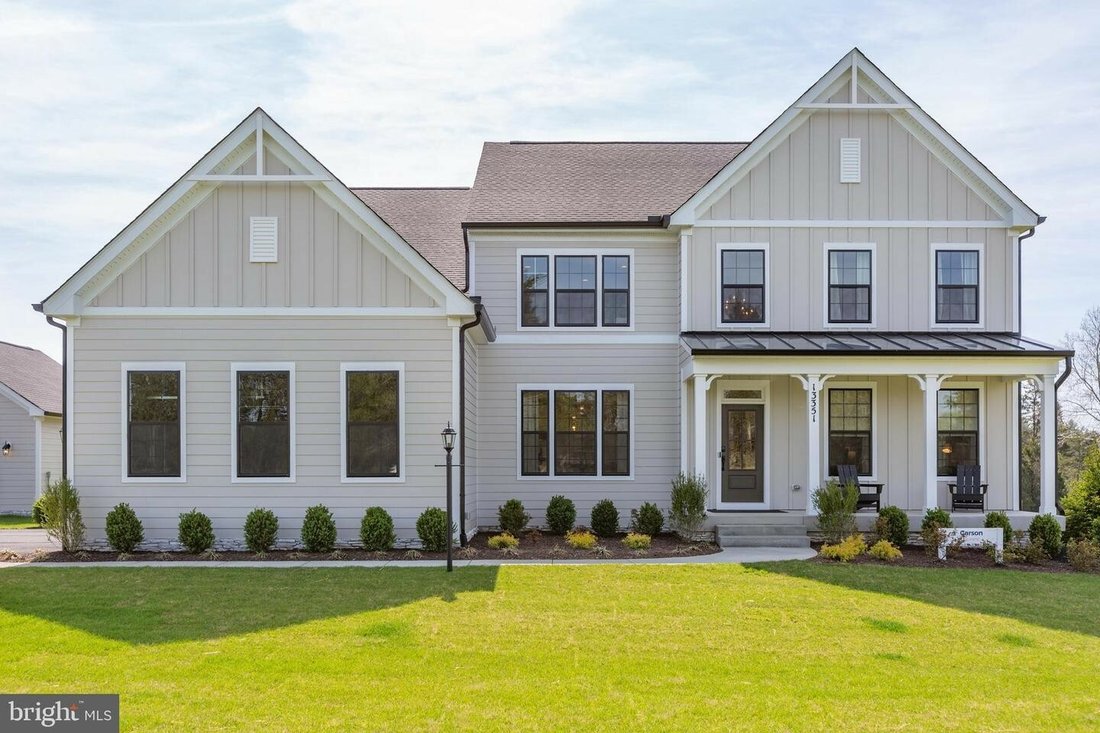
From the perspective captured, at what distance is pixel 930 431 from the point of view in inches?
567

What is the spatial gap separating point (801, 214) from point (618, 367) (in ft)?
14.6

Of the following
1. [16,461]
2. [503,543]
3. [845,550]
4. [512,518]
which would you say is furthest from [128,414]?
[16,461]

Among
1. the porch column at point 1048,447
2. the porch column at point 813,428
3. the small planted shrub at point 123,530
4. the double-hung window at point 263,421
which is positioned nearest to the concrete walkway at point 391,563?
the small planted shrub at point 123,530

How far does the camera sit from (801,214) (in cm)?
1548

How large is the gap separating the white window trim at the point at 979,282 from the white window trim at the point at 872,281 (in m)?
1.02

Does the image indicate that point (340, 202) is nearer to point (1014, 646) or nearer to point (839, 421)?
point (839, 421)

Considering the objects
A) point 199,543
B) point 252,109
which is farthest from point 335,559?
point 252,109

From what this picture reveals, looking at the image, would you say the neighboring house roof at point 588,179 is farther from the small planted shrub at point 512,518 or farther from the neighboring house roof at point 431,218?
the small planted shrub at point 512,518

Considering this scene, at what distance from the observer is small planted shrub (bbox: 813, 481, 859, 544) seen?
44.4 feet

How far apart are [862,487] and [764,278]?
14.0 ft

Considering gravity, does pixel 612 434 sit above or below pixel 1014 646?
above

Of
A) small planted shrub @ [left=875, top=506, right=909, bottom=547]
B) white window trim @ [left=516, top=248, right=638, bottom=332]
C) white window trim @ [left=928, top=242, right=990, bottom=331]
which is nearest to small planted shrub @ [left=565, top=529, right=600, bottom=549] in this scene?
white window trim @ [left=516, top=248, right=638, bottom=332]

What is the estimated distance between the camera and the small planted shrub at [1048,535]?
13.2m

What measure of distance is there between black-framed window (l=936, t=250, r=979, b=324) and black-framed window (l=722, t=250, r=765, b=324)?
11.1 ft
